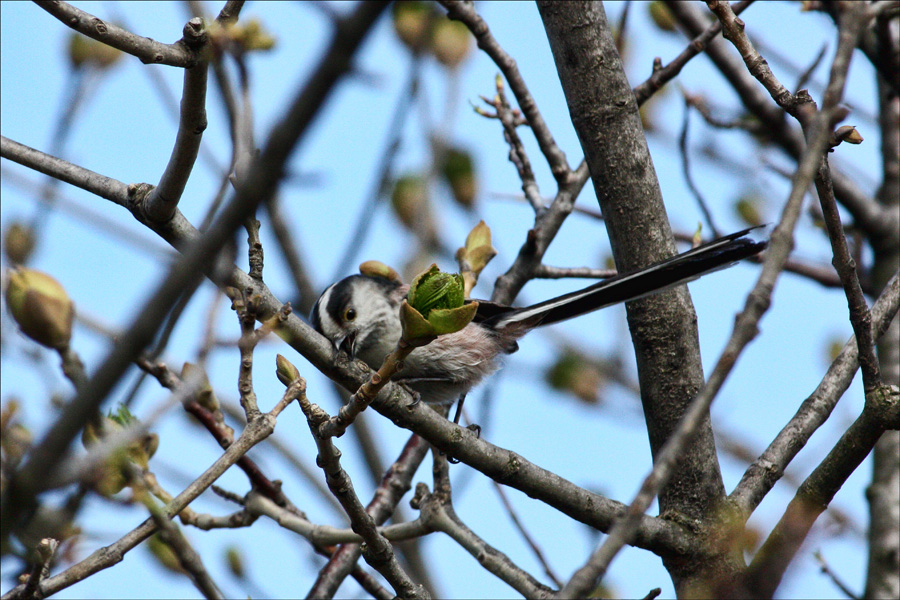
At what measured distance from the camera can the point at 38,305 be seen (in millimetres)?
1778

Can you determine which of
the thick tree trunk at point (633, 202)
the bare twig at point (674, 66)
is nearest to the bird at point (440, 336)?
the thick tree trunk at point (633, 202)

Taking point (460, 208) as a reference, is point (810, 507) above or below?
below

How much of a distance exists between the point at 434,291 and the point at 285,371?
56cm

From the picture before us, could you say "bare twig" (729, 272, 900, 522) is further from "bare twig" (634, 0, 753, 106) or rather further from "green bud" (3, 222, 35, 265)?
"green bud" (3, 222, 35, 265)

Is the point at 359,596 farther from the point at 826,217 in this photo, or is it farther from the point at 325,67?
the point at 325,67

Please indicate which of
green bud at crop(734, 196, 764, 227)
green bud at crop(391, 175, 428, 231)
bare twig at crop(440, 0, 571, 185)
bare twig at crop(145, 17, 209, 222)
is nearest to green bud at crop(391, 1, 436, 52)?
bare twig at crop(440, 0, 571, 185)

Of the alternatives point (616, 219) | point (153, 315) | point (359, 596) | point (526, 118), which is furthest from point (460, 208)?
point (153, 315)

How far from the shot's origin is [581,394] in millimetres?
4840

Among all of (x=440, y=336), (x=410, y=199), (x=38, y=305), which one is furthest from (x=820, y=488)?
(x=410, y=199)

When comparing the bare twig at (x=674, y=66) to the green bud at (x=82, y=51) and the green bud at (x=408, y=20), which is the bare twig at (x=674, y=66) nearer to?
the green bud at (x=408, y=20)

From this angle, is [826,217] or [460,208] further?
[460,208]

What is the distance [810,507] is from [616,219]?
3.94 ft

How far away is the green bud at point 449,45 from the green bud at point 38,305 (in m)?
2.93

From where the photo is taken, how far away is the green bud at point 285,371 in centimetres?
214
